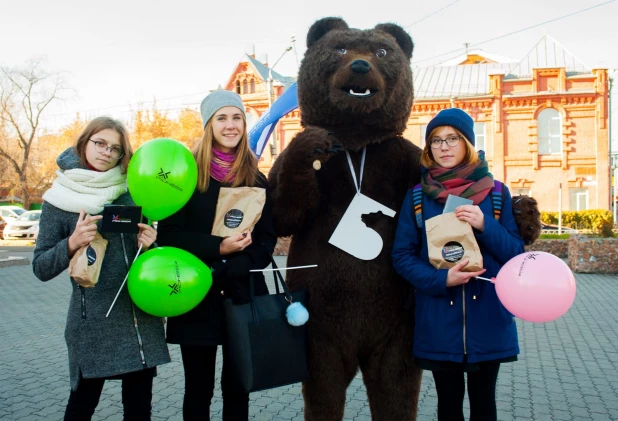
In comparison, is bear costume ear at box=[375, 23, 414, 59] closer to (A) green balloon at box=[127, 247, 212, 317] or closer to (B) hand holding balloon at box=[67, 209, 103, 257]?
(A) green balloon at box=[127, 247, 212, 317]

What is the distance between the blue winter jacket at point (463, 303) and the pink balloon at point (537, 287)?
0.64ft

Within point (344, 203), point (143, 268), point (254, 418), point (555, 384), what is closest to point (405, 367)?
point (344, 203)

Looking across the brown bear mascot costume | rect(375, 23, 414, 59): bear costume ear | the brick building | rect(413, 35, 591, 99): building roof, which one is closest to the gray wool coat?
the brown bear mascot costume

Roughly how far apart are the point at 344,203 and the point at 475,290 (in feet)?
2.85

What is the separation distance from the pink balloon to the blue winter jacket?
0.64 ft

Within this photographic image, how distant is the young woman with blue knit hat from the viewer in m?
2.50

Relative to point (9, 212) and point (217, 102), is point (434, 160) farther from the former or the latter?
point (9, 212)

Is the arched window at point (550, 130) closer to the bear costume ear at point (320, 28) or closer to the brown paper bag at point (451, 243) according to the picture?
the bear costume ear at point (320, 28)

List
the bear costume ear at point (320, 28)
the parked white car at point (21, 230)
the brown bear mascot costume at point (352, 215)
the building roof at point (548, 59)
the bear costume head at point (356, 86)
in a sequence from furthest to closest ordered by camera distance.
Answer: the building roof at point (548, 59) < the parked white car at point (21, 230) < the bear costume ear at point (320, 28) < the bear costume head at point (356, 86) < the brown bear mascot costume at point (352, 215)

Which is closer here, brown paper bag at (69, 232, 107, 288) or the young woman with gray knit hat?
brown paper bag at (69, 232, 107, 288)

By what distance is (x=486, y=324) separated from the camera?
254cm

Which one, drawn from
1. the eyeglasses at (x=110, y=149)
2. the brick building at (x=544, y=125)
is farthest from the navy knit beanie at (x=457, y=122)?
the brick building at (x=544, y=125)

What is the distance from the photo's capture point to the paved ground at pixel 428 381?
4.16 metres

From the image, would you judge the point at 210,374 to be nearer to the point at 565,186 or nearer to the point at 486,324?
the point at 486,324
